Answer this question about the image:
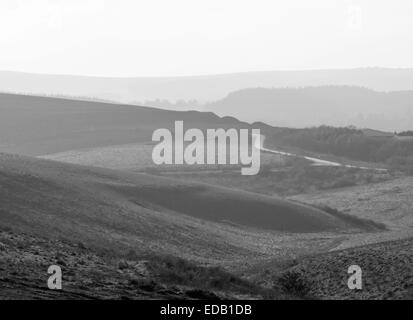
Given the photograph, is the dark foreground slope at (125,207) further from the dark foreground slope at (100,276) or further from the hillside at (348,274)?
the hillside at (348,274)

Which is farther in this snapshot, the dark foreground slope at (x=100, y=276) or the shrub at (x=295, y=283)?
the shrub at (x=295, y=283)

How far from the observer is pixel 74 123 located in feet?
463

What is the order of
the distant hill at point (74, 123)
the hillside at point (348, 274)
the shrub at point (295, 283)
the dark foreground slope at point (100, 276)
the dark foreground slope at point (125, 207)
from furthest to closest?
the distant hill at point (74, 123)
the dark foreground slope at point (125, 207)
the shrub at point (295, 283)
the hillside at point (348, 274)
the dark foreground slope at point (100, 276)

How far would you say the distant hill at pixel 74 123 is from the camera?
418 ft

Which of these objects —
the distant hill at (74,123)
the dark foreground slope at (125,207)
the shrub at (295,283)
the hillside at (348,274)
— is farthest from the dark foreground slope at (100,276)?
the distant hill at (74,123)

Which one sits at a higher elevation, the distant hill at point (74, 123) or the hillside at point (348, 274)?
→ the distant hill at point (74, 123)

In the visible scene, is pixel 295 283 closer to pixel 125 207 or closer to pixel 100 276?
pixel 100 276

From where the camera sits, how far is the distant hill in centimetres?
12750

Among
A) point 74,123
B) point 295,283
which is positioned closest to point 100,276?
point 295,283

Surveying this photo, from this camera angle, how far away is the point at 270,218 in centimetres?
6134

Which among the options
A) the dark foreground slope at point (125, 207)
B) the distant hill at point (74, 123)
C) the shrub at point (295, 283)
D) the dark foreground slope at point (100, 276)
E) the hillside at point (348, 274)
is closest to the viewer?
the dark foreground slope at point (100, 276)

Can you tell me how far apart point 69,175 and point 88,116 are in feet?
283

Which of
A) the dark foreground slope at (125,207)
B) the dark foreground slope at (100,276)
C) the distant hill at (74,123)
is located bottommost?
the dark foreground slope at (100,276)

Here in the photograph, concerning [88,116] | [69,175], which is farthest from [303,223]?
[88,116]
